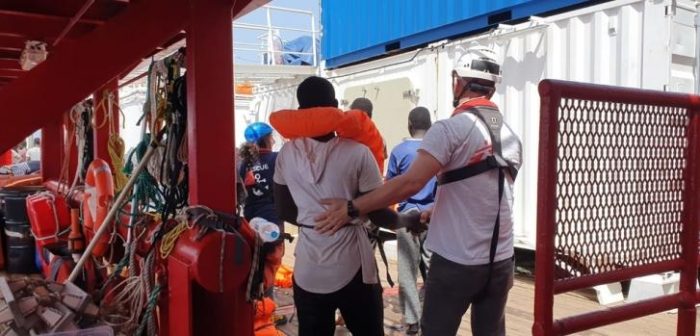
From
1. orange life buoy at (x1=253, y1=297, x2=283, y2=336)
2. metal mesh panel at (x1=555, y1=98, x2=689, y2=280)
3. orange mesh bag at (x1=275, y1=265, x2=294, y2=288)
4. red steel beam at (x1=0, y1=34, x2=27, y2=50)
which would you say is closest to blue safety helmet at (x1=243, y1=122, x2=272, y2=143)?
orange mesh bag at (x1=275, y1=265, x2=294, y2=288)

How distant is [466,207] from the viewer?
239 centimetres

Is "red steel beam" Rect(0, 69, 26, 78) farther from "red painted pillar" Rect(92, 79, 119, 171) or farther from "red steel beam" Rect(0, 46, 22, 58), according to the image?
"red painted pillar" Rect(92, 79, 119, 171)

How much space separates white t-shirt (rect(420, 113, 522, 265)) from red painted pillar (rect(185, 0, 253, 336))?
935 mm

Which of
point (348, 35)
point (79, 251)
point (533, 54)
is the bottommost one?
point (79, 251)

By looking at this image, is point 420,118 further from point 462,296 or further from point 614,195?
point 614,195

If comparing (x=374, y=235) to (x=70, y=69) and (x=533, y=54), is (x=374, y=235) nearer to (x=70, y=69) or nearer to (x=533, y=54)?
(x=70, y=69)

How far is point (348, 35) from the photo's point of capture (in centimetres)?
1012

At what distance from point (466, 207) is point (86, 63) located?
1.96m

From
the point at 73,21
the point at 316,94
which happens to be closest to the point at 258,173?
the point at 73,21

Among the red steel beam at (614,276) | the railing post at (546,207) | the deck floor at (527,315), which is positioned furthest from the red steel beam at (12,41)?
the red steel beam at (614,276)

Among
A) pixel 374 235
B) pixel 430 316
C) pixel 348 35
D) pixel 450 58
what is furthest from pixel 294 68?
pixel 430 316

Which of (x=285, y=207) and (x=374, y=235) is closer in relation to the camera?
(x=285, y=207)

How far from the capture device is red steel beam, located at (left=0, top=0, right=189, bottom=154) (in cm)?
278

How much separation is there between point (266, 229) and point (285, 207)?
14 centimetres
